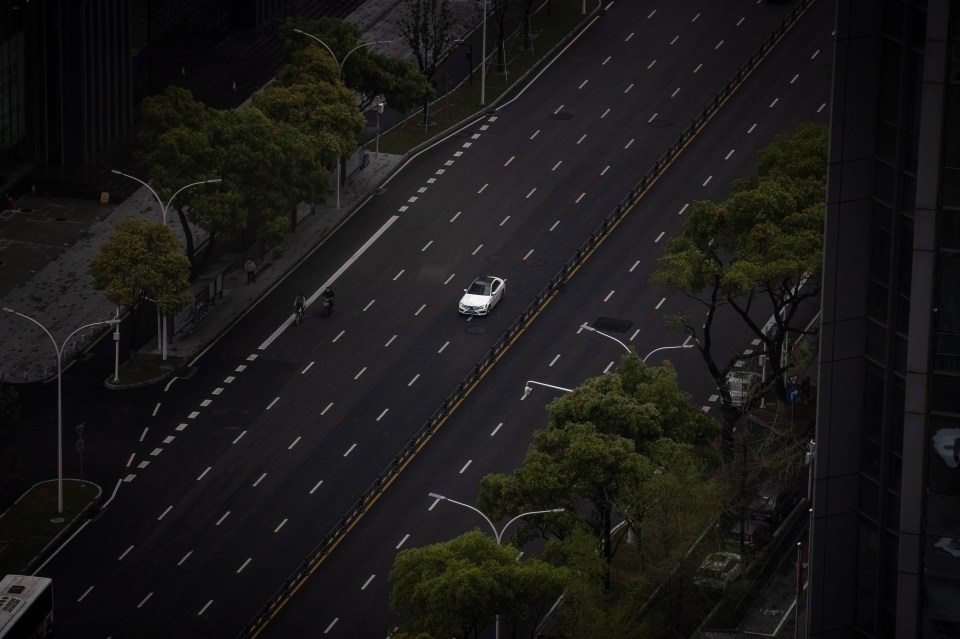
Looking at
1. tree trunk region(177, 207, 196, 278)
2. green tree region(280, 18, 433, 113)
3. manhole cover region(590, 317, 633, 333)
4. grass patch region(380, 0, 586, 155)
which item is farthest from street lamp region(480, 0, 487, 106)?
tree trunk region(177, 207, 196, 278)

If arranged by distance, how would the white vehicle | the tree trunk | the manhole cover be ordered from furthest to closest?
the manhole cover → the tree trunk → the white vehicle

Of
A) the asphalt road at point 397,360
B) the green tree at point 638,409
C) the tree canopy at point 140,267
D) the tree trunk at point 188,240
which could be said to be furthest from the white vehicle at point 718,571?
the tree trunk at point 188,240

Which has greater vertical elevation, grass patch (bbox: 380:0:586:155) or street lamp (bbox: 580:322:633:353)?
grass patch (bbox: 380:0:586:155)

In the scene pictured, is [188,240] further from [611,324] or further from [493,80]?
[493,80]

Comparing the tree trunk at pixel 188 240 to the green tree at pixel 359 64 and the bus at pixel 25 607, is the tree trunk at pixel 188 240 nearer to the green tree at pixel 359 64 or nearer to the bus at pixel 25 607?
the green tree at pixel 359 64

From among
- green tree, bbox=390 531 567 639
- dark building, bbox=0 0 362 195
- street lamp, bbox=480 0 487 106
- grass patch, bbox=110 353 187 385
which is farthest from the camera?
street lamp, bbox=480 0 487 106

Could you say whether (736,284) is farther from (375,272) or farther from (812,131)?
(375,272)

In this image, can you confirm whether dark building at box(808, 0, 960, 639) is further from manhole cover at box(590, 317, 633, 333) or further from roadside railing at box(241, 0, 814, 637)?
manhole cover at box(590, 317, 633, 333)

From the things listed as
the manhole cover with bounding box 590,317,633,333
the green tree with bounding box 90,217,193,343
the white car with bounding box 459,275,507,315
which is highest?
the green tree with bounding box 90,217,193,343
